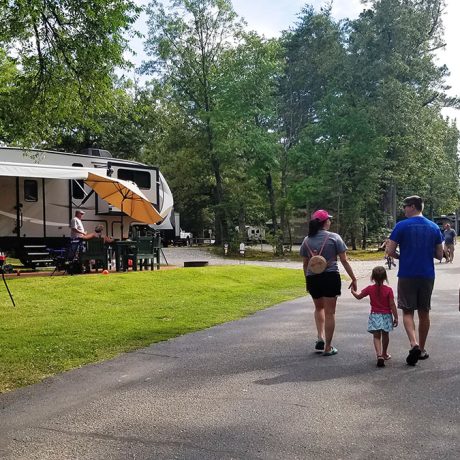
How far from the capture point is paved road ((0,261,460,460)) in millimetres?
3799

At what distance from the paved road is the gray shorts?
0.65 m

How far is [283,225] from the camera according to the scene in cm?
3344

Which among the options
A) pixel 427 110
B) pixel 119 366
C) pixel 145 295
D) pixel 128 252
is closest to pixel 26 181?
pixel 128 252

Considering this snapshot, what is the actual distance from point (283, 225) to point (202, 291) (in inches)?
823

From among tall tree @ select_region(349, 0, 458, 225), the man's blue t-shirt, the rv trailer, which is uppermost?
tall tree @ select_region(349, 0, 458, 225)

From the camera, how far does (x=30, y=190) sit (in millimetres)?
16938

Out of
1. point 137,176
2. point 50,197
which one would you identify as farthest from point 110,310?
point 137,176

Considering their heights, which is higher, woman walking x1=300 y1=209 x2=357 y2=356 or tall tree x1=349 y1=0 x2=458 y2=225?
tall tree x1=349 y1=0 x2=458 y2=225

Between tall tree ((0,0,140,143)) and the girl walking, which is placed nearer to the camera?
the girl walking

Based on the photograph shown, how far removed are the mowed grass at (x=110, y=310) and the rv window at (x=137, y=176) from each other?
4.95m

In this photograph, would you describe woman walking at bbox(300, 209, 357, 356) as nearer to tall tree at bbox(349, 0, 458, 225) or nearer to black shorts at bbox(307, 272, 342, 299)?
Answer: black shorts at bbox(307, 272, 342, 299)

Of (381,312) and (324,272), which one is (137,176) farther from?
(381,312)

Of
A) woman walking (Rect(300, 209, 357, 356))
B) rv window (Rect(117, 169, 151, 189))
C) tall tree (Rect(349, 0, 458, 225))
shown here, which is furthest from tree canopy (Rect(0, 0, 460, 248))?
woman walking (Rect(300, 209, 357, 356))

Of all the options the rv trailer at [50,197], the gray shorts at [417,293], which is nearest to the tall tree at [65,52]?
the rv trailer at [50,197]
